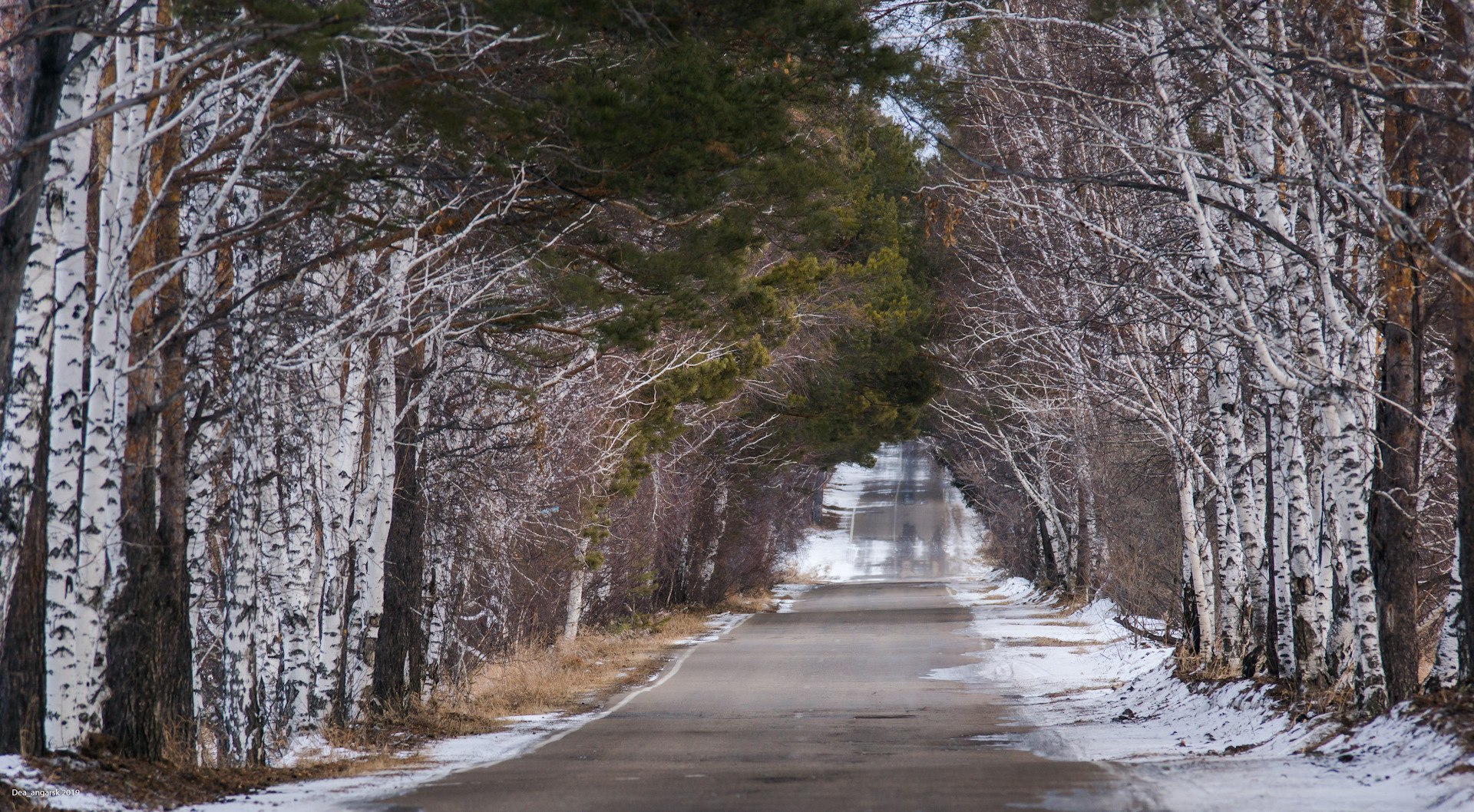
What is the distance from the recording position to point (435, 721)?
46.1ft

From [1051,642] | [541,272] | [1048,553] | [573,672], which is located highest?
[541,272]

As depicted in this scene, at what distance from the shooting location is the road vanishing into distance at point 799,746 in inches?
332

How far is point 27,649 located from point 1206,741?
9.70m

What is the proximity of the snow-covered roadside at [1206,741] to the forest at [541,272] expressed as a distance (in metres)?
0.71

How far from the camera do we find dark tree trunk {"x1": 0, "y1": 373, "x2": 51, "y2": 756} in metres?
8.02

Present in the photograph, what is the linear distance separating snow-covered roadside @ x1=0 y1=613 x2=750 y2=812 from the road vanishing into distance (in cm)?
28

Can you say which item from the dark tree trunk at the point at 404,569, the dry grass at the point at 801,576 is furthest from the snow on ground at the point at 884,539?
the dark tree trunk at the point at 404,569

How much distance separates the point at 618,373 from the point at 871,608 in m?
19.4

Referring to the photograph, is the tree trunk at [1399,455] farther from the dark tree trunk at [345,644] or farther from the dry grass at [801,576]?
the dry grass at [801,576]

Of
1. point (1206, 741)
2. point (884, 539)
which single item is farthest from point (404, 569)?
point (884, 539)

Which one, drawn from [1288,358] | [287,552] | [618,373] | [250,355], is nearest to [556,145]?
[250,355]

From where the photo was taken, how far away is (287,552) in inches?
464

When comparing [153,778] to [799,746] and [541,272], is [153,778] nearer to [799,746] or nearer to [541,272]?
[799,746]

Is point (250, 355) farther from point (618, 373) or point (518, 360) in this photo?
point (618, 373)
